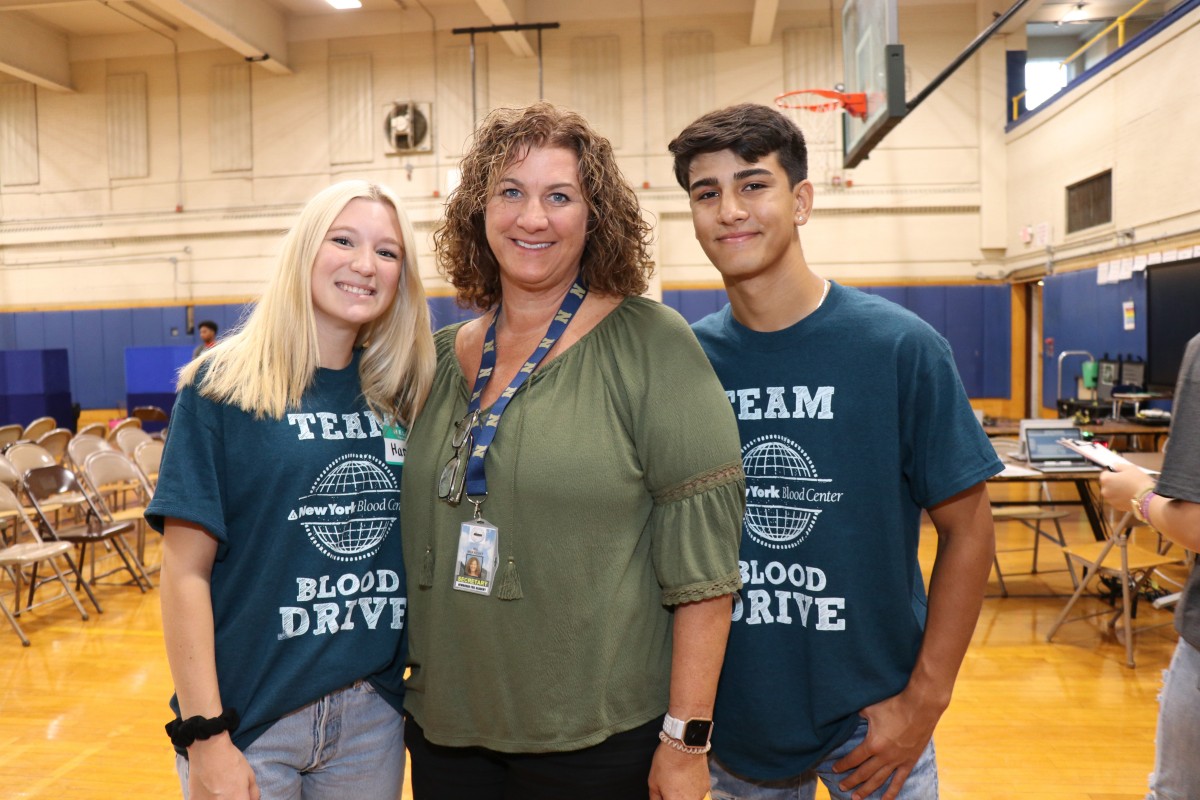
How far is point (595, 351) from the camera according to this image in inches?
55.7

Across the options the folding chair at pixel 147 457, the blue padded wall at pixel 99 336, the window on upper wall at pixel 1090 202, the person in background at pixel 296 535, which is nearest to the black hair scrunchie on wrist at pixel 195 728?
the person in background at pixel 296 535

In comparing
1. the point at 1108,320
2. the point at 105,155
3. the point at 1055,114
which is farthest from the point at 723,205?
the point at 105,155

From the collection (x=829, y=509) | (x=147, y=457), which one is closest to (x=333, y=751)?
(x=829, y=509)

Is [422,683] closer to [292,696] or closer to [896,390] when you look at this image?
[292,696]

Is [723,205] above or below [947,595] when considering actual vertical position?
above

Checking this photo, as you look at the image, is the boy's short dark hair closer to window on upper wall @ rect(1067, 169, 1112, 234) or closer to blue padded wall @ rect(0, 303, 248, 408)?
window on upper wall @ rect(1067, 169, 1112, 234)

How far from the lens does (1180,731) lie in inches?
61.9

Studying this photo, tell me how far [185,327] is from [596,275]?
12.6 meters

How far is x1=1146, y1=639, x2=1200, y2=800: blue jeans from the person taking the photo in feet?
5.08

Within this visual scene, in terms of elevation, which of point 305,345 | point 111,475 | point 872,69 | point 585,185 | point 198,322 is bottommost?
point 111,475

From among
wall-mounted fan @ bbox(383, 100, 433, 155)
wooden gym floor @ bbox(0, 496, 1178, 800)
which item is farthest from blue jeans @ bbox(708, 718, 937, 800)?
wall-mounted fan @ bbox(383, 100, 433, 155)

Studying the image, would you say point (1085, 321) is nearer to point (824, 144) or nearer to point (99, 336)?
point (824, 144)

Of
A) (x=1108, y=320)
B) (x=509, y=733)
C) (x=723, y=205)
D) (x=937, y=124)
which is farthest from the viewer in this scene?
(x=937, y=124)

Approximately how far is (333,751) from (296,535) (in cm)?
41
